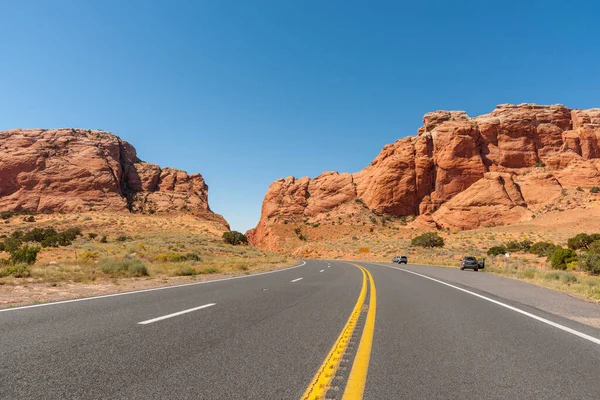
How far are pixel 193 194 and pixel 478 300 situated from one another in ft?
326

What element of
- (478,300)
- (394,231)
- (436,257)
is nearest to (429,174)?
(394,231)

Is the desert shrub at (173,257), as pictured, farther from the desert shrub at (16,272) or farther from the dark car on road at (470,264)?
the dark car on road at (470,264)

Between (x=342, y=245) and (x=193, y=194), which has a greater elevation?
(x=193, y=194)

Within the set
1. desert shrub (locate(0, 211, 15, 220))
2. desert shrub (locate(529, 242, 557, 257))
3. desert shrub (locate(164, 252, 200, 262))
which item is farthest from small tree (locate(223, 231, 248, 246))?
desert shrub (locate(0, 211, 15, 220))

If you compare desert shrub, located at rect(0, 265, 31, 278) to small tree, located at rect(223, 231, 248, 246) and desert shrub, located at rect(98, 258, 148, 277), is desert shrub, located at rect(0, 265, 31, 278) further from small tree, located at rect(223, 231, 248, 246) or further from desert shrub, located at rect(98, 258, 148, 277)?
small tree, located at rect(223, 231, 248, 246)

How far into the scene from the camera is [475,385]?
3742mm

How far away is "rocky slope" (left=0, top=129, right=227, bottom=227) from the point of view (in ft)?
262

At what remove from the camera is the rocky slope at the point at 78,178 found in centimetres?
7975

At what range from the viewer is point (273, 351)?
15.8 ft

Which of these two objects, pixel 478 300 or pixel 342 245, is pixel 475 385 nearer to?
pixel 478 300

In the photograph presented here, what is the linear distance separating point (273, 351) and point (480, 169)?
93.3 meters

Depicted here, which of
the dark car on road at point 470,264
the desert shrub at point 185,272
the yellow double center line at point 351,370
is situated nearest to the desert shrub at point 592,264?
the dark car on road at point 470,264

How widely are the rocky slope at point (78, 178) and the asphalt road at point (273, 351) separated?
81.9m

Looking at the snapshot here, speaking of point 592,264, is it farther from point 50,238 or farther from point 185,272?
point 50,238
